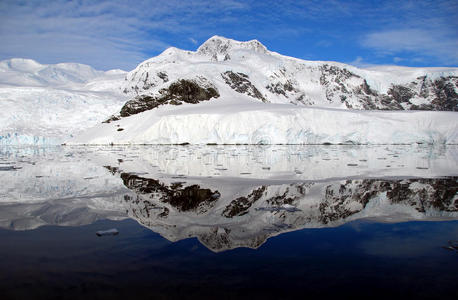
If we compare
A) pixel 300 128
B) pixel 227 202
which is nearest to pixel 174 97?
pixel 300 128

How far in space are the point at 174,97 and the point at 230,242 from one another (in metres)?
44.2

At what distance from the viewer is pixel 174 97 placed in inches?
1828

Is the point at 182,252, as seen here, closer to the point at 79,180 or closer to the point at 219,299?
the point at 219,299

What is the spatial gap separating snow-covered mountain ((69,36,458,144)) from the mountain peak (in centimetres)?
Answer: 2612

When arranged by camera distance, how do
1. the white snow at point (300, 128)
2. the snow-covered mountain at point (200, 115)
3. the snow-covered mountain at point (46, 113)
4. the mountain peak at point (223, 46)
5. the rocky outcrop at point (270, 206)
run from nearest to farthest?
the rocky outcrop at point (270, 206)
the white snow at point (300, 128)
the snow-covered mountain at point (200, 115)
the snow-covered mountain at point (46, 113)
the mountain peak at point (223, 46)

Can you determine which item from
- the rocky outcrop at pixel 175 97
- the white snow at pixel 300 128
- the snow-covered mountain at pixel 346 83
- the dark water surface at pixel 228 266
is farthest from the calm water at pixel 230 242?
the snow-covered mountain at pixel 346 83

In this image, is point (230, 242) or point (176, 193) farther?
point (176, 193)

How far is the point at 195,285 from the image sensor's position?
2613 millimetres

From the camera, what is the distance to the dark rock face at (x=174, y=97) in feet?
138

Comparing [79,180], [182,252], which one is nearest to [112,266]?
[182,252]

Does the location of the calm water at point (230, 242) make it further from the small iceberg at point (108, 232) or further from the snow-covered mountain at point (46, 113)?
the snow-covered mountain at point (46, 113)

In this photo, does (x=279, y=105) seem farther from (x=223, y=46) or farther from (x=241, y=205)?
(x=223, y=46)

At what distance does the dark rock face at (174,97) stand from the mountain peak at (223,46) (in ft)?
220

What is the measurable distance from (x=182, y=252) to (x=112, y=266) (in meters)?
0.69
